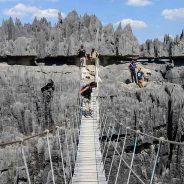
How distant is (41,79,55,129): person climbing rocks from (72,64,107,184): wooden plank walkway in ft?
20.2

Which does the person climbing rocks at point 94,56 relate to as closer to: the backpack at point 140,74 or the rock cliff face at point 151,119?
the rock cliff face at point 151,119

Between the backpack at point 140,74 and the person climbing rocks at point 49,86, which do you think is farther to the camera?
the person climbing rocks at point 49,86

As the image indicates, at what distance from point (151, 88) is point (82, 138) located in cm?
740

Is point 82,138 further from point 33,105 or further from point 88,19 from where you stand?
point 88,19

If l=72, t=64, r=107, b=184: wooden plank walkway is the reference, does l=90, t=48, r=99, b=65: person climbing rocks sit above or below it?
above

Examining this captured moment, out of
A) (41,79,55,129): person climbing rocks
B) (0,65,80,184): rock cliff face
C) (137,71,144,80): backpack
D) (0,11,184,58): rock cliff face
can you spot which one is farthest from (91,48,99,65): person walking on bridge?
(137,71,144,80): backpack

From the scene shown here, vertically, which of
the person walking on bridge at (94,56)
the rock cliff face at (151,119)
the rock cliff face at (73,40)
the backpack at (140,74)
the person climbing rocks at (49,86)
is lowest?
the rock cliff face at (151,119)

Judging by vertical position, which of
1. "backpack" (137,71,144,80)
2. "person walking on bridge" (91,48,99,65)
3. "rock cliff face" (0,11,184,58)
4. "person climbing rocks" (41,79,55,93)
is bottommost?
"person climbing rocks" (41,79,55,93)

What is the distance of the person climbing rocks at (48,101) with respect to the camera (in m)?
17.0

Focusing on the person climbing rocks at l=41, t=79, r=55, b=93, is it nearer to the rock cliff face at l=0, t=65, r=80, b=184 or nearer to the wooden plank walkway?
the rock cliff face at l=0, t=65, r=80, b=184

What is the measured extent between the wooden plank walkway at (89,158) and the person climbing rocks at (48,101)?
6.16 meters

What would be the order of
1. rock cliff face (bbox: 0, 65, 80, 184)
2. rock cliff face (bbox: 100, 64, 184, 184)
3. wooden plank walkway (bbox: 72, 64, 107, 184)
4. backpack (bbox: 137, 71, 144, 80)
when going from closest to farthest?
wooden plank walkway (bbox: 72, 64, 107, 184)
backpack (bbox: 137, 71, 144, 80)
rock cliff face (bbox: 100, 64, 184, 184)
rock cliff face (bbox: 0, 65, 80, 184)

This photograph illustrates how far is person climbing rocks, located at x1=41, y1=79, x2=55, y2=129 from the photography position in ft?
55.7

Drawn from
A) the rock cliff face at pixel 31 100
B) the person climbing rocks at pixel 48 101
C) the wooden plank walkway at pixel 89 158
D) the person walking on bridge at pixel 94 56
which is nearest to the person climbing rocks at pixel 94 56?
the person walking on bridge at pixel 94 56
